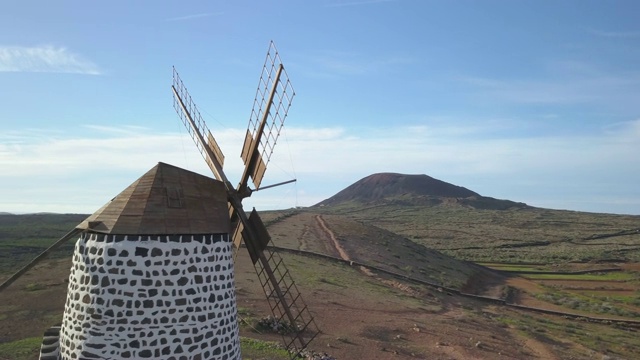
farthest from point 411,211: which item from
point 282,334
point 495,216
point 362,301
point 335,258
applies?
point 282,334

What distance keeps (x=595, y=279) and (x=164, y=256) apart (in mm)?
57821

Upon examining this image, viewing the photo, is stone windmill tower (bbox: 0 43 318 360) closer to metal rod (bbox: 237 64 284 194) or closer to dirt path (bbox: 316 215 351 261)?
metal rod (bbox: 237 64 284 194)

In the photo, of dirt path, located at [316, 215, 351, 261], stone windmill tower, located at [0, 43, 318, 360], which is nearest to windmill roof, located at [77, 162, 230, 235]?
stone windmill tower, located at [0, 43, 318, 360]

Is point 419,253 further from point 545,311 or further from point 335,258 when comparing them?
point 545,311

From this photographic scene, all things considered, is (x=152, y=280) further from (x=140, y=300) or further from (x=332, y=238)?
(x=332, y=238)

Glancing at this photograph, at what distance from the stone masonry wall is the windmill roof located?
0.67 feet

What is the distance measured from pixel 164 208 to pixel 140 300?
6.64 feet

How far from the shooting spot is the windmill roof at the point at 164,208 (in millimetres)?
10031

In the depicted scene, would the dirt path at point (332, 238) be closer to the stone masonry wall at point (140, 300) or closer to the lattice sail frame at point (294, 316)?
the lattice sail frame at point (294, 316)

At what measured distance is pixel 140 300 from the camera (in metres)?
9.66

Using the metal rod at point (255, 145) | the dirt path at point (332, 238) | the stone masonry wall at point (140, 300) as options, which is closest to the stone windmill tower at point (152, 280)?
the stone masonry wall at point (140, 300)

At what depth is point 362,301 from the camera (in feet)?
94.9

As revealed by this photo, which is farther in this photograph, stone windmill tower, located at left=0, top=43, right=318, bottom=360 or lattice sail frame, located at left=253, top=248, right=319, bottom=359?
lattice sail frame, located at left=253, top=248, right=319, bottom=359

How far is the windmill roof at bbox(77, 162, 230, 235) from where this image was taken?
1003 centimetres
